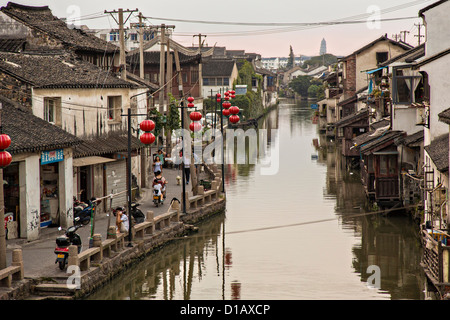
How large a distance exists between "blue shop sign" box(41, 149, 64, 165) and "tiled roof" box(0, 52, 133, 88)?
2617 mm

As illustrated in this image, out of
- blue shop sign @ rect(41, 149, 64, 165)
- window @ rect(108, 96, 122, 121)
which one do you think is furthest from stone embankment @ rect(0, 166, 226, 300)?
window @ rect(108, 96, 122, 121)

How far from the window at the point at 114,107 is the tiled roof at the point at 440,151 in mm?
13446

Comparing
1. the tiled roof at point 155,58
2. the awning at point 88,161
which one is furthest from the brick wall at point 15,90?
the tiled roof at point 155,58

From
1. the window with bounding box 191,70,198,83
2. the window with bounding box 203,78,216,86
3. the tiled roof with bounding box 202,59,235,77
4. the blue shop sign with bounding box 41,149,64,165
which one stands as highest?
the tiled roof with bounding box 202,59,235,77

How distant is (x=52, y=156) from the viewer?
77.7 ft

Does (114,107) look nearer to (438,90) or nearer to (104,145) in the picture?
(104,145)

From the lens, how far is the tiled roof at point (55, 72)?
25.5 meters

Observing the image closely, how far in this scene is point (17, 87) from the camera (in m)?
24.6

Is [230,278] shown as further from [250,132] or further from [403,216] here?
[250,132]

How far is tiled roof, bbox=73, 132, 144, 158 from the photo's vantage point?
26609mm

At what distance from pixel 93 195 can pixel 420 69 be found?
13472mm

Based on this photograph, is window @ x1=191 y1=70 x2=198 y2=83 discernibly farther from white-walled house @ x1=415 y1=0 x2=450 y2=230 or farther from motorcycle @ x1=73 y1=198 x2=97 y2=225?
white-walled house @ x1=415 y1=0 x2=450 y2=230

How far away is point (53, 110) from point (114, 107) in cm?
421

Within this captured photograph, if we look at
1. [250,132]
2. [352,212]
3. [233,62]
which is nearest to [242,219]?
[352,212]
